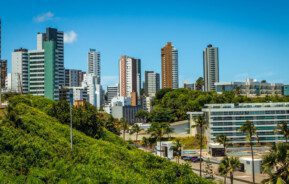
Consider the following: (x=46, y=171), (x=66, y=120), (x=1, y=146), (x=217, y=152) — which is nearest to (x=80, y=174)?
(x=46, y=171)

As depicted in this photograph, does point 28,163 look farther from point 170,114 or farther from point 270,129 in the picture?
point 170,114

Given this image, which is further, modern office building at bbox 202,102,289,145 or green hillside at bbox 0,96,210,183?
modern office building at bbox 202,102,289,145

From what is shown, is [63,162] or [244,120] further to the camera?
[244,120]

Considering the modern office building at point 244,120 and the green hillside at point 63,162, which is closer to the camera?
the green hillside at point 63,162

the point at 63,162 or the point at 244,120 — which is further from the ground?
the point at 63,162
